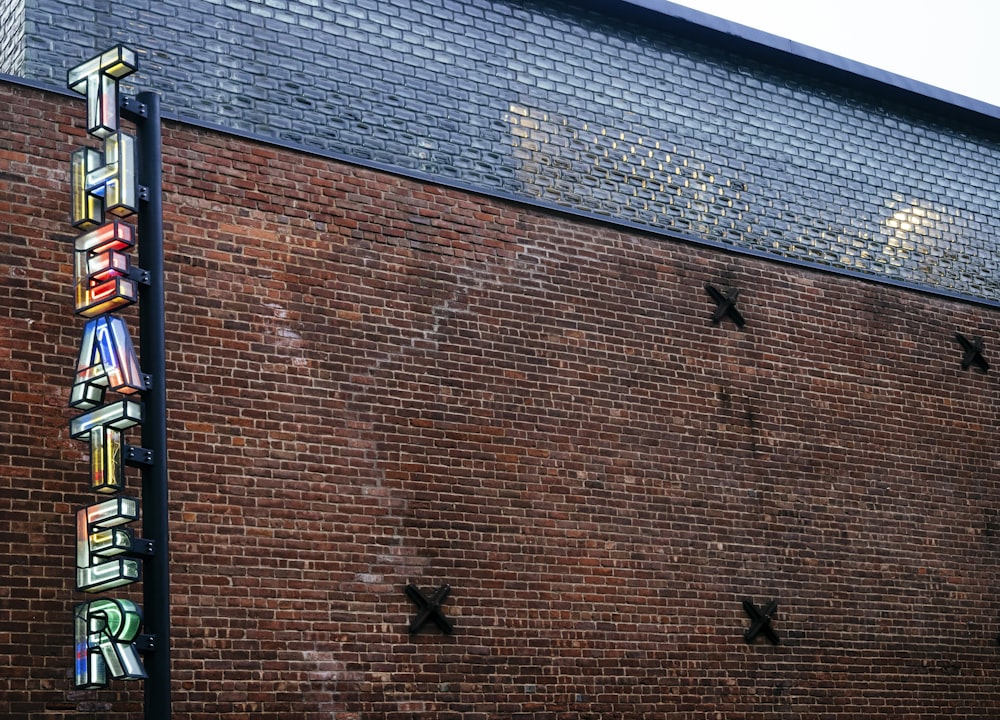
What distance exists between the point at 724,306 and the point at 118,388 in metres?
7.98

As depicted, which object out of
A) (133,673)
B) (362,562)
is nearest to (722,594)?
(362,562)

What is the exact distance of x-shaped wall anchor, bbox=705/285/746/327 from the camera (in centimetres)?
1566

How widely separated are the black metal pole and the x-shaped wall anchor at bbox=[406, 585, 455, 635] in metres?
3.58

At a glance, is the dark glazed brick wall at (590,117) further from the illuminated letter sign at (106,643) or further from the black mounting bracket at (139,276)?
the illuminated letter sign at (106,643)

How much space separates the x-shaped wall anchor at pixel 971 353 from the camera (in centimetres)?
1772

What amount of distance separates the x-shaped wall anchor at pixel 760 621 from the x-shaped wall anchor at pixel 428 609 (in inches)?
144

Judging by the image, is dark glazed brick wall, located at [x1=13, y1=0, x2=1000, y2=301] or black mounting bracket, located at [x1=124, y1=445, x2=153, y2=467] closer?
black mounting bracket, located at [x1=124, y1=445, x2=153, y2=467]

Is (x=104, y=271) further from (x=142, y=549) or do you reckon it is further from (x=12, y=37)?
(x=12, y=37)

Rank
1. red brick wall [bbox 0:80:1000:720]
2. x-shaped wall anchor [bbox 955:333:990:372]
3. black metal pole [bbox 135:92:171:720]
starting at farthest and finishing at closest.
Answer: x-shaped wall anchor [bbox 955:333:990:372], red brick wall [bbox 0:80:1000:720], black metal pole [bbox 135:92:171:720]

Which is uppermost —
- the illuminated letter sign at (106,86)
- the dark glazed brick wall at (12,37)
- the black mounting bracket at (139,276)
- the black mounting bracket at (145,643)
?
the dark glazed brick wall at (12,37)

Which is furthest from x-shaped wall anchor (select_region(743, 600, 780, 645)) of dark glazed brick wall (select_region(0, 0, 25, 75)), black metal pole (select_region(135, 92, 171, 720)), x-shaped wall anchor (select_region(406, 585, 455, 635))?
dark glazed brick wall (select_region(0, 0, 25, 75))

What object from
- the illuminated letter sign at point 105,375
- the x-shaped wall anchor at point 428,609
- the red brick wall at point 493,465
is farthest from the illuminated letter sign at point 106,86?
the x-shaped wall anchor at point 428,609

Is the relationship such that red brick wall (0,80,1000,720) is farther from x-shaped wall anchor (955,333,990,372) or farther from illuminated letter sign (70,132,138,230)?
illuminated letter sign (70,132,138,230)

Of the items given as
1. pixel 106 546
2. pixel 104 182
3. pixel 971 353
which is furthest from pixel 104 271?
pixel 971 353
